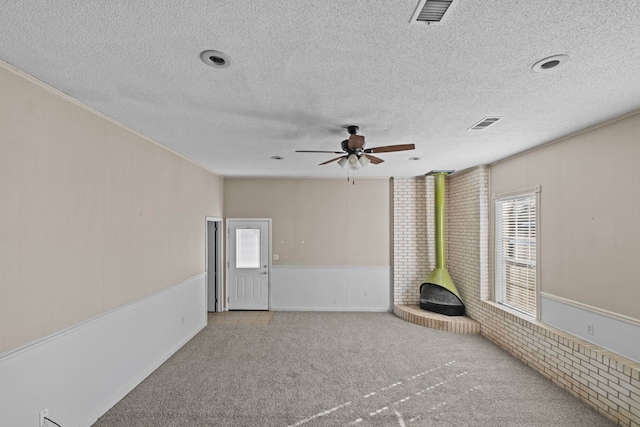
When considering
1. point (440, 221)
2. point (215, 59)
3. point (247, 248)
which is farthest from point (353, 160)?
point (247, 248)

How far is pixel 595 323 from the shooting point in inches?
128

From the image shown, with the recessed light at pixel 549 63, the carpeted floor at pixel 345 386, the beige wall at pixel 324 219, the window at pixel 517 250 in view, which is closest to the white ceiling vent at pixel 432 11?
the recessed light at pixel 549 63

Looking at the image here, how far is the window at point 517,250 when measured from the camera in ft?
14.3

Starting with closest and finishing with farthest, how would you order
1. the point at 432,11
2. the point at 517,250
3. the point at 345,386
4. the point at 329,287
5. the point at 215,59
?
the point at 432,11
the point at 215,59
the point at 345,386
the point at 517,250
the point at 329,287

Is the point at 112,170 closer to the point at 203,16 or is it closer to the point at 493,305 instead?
the point at 203,16

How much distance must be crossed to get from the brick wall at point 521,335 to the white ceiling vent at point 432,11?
10.7 ft

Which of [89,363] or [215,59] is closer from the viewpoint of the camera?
[215,59]

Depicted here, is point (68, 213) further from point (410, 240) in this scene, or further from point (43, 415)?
point (410, 240)

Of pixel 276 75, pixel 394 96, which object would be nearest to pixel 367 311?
pixel 394 96

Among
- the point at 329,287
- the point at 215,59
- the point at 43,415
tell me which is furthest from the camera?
the point at 329,287

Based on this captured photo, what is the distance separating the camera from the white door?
678 centimetres

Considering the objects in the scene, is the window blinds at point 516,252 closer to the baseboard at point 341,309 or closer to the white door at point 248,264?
the baseboard at point 341,309

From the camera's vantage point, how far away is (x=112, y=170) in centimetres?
318

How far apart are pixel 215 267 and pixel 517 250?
213 inches
